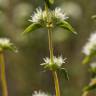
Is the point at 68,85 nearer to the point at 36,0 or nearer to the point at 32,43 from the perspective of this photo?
the point at 32,43

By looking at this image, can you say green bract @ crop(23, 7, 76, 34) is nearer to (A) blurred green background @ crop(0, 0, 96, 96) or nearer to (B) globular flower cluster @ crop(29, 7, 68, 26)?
(B) globular flower cluster @ crop(29, 7, 68, 26)

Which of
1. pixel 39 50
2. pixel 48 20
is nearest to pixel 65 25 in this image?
pixel 48 20

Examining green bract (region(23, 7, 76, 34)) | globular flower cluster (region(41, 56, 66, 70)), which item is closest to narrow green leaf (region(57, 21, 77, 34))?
green bract (region(23, 7, 76, 34))

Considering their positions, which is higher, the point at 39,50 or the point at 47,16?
the point at 39,50

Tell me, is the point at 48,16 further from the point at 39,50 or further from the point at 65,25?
the point at 39,50

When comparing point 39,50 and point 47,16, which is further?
point 39,50

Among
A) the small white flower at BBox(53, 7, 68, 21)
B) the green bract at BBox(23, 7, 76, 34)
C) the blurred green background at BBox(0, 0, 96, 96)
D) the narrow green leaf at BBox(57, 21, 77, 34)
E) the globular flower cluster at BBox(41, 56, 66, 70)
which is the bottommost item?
the globular flower cluster at BBox(41, 56, 66, 70)

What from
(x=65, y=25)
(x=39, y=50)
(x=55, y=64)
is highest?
(x=39, y=50)

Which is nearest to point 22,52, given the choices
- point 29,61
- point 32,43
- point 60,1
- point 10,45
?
point 29,61

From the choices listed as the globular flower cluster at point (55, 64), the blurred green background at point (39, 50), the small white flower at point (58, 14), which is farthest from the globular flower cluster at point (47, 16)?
the blurred green background at point (39, 50)
